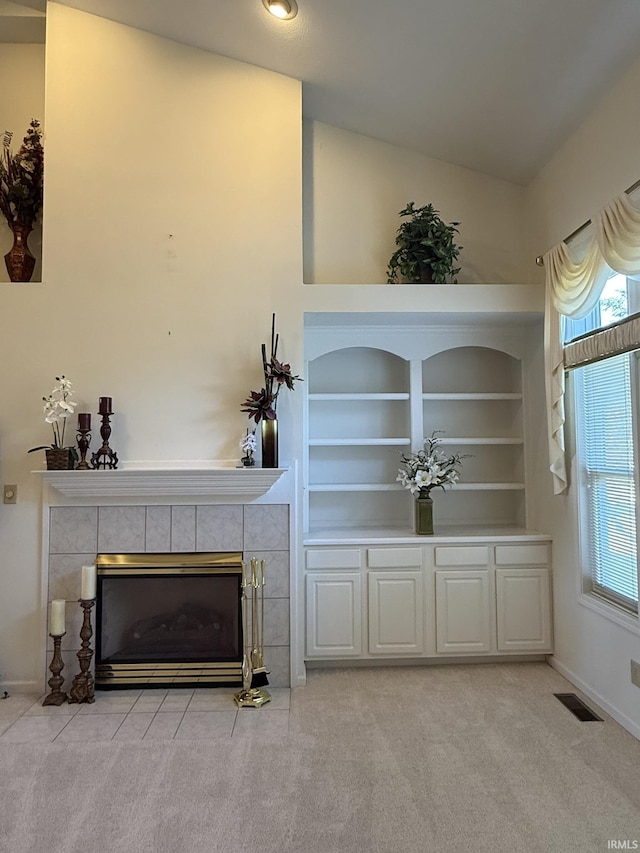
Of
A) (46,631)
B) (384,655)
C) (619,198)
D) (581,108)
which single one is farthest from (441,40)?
(46,631)

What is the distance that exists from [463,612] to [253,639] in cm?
140

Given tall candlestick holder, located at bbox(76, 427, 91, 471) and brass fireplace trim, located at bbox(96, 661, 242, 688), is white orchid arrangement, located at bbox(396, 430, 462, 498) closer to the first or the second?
A: brass fireplace trim, located at bbox(96, 661, 242, 688)

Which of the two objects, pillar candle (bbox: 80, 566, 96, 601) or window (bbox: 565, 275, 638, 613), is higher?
window (bbox: 565, 275, 638, 613)

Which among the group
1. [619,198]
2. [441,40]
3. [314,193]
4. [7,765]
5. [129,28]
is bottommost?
[7,765]

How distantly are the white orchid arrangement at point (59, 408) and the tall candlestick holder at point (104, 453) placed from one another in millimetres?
145

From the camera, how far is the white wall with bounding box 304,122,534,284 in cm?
396


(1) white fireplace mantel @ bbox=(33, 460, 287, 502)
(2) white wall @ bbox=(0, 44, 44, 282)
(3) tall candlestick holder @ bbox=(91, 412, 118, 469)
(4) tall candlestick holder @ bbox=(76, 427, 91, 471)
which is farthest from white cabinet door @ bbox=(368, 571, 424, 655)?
(2) white wall @ bbox=(0, 44, 44, 282)

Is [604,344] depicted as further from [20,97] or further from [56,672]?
[20,97]

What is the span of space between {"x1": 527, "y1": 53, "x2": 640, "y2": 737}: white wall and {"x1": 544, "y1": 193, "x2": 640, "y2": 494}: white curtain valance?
0.17 meters

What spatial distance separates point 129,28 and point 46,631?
3.85m

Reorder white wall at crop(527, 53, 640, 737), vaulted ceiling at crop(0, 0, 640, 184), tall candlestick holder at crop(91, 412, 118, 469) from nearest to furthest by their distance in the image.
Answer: vaulted ceiling at crop(0, 0, 640, 184), white wall at crop(527, 53, 640, 737), tall candlestick holder at crop(91, 412, 118, 469)

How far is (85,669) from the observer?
10.4 feet

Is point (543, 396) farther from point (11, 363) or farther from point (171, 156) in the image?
point (11, 363)

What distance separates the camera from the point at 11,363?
3357 mm
